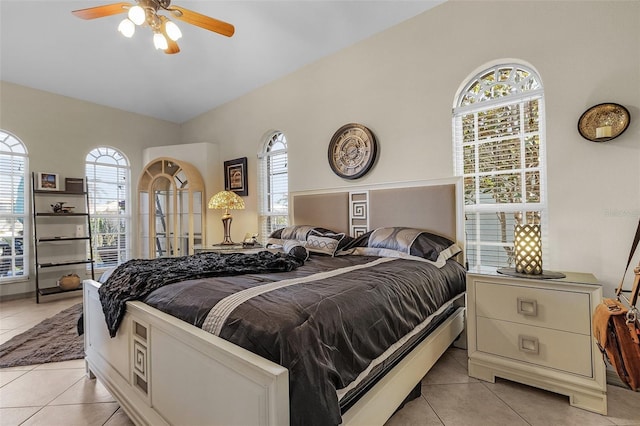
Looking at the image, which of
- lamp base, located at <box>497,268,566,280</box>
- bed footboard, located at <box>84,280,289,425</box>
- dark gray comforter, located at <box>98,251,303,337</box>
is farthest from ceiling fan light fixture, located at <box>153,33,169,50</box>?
lamp base, located at <box>497,268,566,280</box>

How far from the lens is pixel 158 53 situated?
4105 millimetres

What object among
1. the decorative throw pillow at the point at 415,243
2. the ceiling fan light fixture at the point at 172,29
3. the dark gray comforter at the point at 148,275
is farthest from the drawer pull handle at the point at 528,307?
the ceiling fan light fixture at the point at 172,29

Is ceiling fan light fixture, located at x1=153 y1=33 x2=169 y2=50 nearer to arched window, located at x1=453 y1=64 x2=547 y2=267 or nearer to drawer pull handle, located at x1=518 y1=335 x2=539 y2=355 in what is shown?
arched window, located at x1=453 y1=64 x2=547 y2=267

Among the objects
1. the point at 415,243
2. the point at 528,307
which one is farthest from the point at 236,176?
the point at 528,307

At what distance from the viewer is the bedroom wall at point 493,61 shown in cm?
213

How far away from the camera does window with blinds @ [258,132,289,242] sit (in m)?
4.43

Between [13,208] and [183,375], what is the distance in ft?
16.0

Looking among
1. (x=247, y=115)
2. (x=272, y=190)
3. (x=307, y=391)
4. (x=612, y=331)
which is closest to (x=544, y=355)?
(x=612, y=331)

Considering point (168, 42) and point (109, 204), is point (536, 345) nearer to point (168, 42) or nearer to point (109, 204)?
point (168, 42)

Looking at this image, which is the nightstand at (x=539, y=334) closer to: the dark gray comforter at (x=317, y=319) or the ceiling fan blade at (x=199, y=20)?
the dark gray comforter at (x=317, y=319)

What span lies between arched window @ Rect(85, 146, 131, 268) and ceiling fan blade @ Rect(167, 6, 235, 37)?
149 inches

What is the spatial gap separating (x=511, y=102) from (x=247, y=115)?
360cm

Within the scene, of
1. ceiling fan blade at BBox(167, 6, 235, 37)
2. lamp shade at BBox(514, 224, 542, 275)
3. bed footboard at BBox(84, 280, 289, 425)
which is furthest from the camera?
ceiling fan blade at BBox(167, 6, 235, 37)

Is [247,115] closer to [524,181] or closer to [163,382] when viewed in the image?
[524,181]
